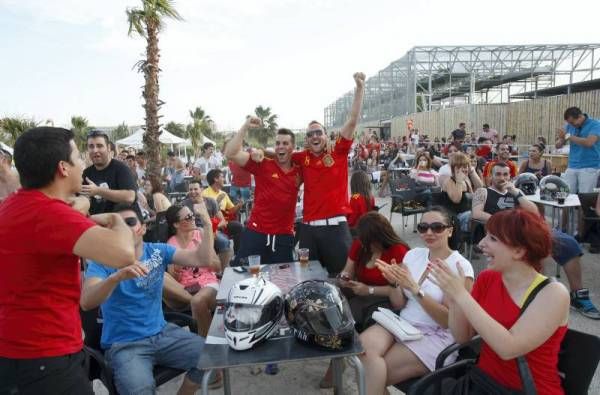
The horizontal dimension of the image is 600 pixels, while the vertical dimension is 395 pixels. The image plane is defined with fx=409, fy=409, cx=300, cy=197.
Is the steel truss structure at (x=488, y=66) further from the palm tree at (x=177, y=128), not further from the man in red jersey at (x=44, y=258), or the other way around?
the man in red jersey at (x=44, y=258)

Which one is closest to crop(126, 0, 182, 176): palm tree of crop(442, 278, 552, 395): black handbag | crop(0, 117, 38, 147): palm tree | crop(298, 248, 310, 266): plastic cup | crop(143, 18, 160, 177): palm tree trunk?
crop(143, 18, 160, 177): palm tree trunk

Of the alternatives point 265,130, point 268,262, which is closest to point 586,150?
point 268,262

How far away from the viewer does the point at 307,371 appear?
3523mm

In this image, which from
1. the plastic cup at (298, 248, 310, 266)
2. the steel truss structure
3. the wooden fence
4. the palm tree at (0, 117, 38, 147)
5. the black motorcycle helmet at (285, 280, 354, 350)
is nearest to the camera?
the black motorcycle helmet at (285, 280, 354, 350)

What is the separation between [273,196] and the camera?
3949 millimetres

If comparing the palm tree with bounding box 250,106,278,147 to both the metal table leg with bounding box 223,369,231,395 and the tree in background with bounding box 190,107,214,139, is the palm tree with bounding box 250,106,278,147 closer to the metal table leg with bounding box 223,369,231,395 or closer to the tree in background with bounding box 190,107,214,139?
the tree in background with bounding box 190,107,214,139

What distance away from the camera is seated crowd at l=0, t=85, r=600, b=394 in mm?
1718

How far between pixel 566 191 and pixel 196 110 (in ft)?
116

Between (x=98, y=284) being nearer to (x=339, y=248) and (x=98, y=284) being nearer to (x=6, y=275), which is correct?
(x=6, y=275)

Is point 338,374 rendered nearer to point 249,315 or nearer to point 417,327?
point 417,327

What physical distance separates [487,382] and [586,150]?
19.8ft

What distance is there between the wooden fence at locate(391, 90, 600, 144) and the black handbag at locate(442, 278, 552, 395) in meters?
16.4

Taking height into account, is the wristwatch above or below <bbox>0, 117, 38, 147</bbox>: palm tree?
below

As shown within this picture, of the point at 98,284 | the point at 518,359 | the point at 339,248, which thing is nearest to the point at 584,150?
the point at 339,248
